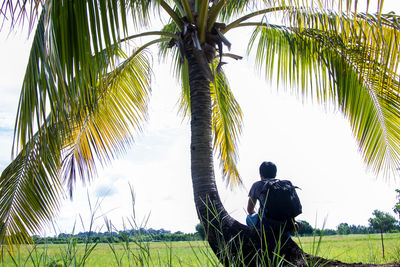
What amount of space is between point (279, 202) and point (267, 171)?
1.06 ft

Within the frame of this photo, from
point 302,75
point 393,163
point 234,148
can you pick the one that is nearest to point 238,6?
point 302,75

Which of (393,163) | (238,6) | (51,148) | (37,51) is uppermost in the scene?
(238,6)

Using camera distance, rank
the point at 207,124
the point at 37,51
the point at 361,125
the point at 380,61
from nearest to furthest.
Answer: the point at 37,51 < the point at 207,124 < the point at 380,61 < the point at 361,125

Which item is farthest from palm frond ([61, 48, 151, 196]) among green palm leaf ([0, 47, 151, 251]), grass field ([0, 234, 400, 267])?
grass field ([0, 234, 400, 267])

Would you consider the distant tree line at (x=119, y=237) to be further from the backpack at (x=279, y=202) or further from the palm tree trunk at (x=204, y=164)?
the palm tree trunk at (x=204, y=164)

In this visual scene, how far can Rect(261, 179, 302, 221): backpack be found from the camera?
109 inches

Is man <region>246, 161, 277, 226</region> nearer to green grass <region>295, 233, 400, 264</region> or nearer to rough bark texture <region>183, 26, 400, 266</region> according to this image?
rough bark texture <region>183, 26, 400, 266</region>

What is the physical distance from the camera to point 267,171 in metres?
3.01

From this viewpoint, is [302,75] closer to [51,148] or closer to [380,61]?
[380,61]

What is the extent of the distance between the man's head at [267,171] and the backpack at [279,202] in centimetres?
18

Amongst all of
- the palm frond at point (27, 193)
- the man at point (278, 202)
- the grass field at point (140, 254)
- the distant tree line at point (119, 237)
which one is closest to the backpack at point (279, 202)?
the man at point (278, 202)

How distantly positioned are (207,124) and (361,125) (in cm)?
215

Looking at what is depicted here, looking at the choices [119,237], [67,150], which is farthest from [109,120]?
[119,237]

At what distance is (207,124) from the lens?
12.3 feet
